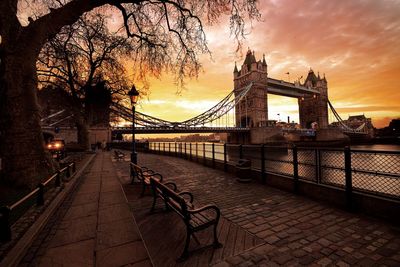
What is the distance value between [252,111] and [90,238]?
73.9 meters

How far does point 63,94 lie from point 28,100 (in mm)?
13092

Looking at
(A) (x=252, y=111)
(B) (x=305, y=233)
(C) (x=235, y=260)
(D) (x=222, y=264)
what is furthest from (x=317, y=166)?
(A) (x=252, y=111)

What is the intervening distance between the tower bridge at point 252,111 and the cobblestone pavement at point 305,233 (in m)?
26.3

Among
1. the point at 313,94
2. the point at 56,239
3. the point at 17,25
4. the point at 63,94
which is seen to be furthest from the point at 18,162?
the point at 313,94

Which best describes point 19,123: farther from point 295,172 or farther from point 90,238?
point 295,172

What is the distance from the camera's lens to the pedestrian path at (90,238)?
281cm

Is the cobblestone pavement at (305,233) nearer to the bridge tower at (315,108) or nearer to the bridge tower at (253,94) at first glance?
the bridge tower at (253,94)

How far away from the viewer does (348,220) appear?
3957 mm

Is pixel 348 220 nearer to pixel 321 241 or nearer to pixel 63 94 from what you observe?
pixel 321 241

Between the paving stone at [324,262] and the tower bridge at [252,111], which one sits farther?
the tower bridge at [252,111]

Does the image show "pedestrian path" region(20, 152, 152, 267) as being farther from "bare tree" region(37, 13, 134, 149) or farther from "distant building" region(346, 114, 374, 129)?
"distant building" region(346, 114, 374, 129)

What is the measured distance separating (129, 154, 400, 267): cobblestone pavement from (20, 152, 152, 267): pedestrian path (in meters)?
1.52

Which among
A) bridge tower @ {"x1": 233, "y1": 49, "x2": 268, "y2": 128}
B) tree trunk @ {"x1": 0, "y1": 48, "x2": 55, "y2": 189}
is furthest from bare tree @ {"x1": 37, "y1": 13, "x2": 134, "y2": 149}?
bridge tower @ {"x1": 233, "y1": 49, "x2": 268, "y2": 128}

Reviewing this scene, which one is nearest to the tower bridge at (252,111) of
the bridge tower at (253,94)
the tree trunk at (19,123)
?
the bridge tower at (253,94)
